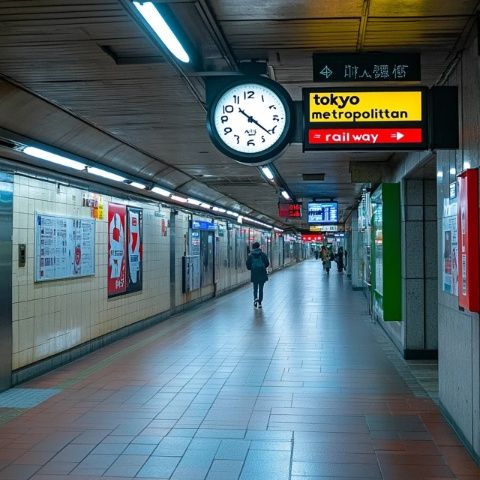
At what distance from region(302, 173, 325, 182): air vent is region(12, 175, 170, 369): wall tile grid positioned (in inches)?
143

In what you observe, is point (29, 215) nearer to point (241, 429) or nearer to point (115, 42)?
point (115, 42)

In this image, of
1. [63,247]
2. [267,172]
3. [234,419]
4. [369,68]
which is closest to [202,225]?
[267,172]

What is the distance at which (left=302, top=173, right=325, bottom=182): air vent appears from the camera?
457 inches

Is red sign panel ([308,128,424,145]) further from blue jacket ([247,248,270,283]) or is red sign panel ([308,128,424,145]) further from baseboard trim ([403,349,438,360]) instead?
blue jacket ([247,248,270,283])

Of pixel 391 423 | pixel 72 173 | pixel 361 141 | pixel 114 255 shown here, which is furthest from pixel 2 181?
pixel 391 423

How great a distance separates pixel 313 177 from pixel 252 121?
7994 mm

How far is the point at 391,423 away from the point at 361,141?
7.87ft

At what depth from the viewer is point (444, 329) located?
5.00 metres

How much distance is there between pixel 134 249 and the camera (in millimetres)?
10117

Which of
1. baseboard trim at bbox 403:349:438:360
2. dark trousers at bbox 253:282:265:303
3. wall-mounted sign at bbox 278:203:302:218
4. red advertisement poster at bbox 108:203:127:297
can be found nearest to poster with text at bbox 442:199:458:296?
baseboard trim at bbox 403:349:438:360

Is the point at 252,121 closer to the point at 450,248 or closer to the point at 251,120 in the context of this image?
the point at 251,120

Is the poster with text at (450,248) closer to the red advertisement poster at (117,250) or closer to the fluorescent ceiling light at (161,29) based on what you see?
the fluorescent ceiling light at (161,29)

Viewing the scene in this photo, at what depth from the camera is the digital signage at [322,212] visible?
16047 millimetres

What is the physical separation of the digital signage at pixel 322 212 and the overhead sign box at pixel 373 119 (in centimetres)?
1194
